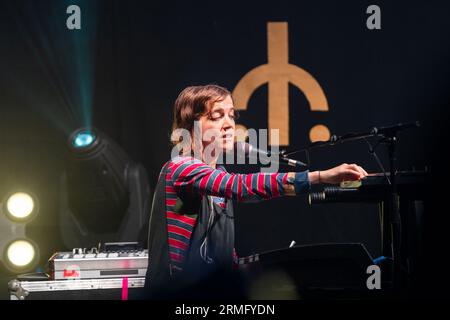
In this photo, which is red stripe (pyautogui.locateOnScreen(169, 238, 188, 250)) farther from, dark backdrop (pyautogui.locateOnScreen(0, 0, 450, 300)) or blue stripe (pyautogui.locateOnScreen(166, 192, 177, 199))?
dark backdrop (pyautogui.locateOnScreen(0, 0, 450, 300))

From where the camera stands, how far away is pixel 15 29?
4.01 m

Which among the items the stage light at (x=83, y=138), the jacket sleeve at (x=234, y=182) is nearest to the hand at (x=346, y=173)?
the jacket sleeve at (x=234, y=182)

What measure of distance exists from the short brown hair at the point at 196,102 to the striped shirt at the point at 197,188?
21 centimetres

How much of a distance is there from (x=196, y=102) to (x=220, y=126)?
0.14 m

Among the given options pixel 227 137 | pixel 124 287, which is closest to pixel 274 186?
pixel 227 137

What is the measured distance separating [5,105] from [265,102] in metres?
1.58

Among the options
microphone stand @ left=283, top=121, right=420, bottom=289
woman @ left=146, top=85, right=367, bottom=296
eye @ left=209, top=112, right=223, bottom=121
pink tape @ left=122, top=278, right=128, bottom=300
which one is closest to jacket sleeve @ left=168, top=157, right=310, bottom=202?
woman @ left=146, top=85, right=367, bottom=296

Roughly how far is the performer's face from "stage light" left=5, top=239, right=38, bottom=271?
1741 millimetres

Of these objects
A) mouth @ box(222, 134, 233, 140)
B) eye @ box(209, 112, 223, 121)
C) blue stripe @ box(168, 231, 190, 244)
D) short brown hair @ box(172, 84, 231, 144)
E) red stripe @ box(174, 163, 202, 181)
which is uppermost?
short brown hair @ box(172, 84, 231, 144)

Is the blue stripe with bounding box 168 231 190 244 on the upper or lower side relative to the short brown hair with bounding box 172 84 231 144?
lower

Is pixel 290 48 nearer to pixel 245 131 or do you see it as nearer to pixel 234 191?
pixel 245 131

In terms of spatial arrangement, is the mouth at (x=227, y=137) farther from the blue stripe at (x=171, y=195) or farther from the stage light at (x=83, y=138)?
the stage light at (x=83, y=138)

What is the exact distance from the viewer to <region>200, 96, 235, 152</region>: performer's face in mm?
2434

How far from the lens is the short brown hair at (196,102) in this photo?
2.51 metres
